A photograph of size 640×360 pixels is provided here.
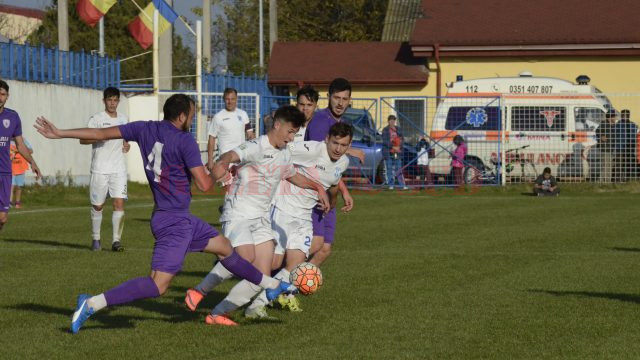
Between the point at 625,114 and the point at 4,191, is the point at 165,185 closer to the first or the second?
the point at 4,191

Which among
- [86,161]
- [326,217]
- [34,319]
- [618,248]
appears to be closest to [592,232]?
[618,248]

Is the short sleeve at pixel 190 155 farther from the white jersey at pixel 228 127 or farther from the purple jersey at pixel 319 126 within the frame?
the white jersey at pixel 228 127

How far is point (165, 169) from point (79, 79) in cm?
2254

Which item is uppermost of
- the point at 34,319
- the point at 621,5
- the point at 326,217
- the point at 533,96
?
the point at 621,5

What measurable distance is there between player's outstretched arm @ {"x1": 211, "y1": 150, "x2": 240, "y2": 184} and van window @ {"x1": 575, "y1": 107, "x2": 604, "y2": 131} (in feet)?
74.0

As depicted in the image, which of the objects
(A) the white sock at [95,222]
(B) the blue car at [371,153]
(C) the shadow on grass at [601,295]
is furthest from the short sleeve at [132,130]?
(B) the blue car at [371,153]

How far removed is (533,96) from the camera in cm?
3181

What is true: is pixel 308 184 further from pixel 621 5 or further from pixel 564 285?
pixel 621 5

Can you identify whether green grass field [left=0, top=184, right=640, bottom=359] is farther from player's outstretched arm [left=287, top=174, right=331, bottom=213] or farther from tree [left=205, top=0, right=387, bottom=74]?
tree [left=205, top=0, right=387, bottom=74]

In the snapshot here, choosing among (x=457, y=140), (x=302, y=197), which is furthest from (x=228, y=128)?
(x=457, y=140)

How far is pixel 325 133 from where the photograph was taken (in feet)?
37.7

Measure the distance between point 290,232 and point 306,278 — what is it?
1071 millimetres

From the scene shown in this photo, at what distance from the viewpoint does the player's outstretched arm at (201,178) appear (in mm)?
9164

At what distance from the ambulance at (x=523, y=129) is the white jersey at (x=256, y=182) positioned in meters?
21.7
